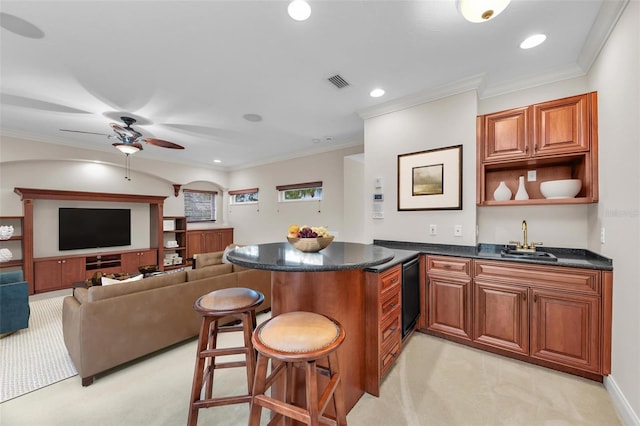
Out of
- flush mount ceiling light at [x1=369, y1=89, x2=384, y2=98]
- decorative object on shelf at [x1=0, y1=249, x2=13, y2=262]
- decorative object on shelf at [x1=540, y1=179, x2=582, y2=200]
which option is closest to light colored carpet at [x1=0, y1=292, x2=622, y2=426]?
decorative object on shelf at [x1=540, y1=179, x2=582, y2=200]

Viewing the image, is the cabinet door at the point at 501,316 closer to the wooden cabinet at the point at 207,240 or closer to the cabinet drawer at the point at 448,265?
the cabinet drawer at the point at 448,265

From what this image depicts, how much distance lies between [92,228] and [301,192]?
4224mm

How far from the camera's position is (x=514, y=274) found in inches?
90.8

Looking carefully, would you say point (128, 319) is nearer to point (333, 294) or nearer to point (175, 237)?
point (333, 294)

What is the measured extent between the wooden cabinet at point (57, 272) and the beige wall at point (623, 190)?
23.2ft

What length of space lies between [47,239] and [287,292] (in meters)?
5.55

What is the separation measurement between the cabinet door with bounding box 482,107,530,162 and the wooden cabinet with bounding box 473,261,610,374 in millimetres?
1093

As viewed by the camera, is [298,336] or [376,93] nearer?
[298,336]

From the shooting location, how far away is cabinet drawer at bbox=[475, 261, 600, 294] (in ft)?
6.59

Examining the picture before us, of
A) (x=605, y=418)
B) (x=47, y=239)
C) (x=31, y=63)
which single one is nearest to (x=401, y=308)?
(x=605, y=418)

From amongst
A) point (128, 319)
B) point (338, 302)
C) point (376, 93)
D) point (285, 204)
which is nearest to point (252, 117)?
point (376, 93)

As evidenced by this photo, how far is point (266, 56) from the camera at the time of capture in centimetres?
233

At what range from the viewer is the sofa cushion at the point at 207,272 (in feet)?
8.93

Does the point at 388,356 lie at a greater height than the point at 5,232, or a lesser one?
lesser
